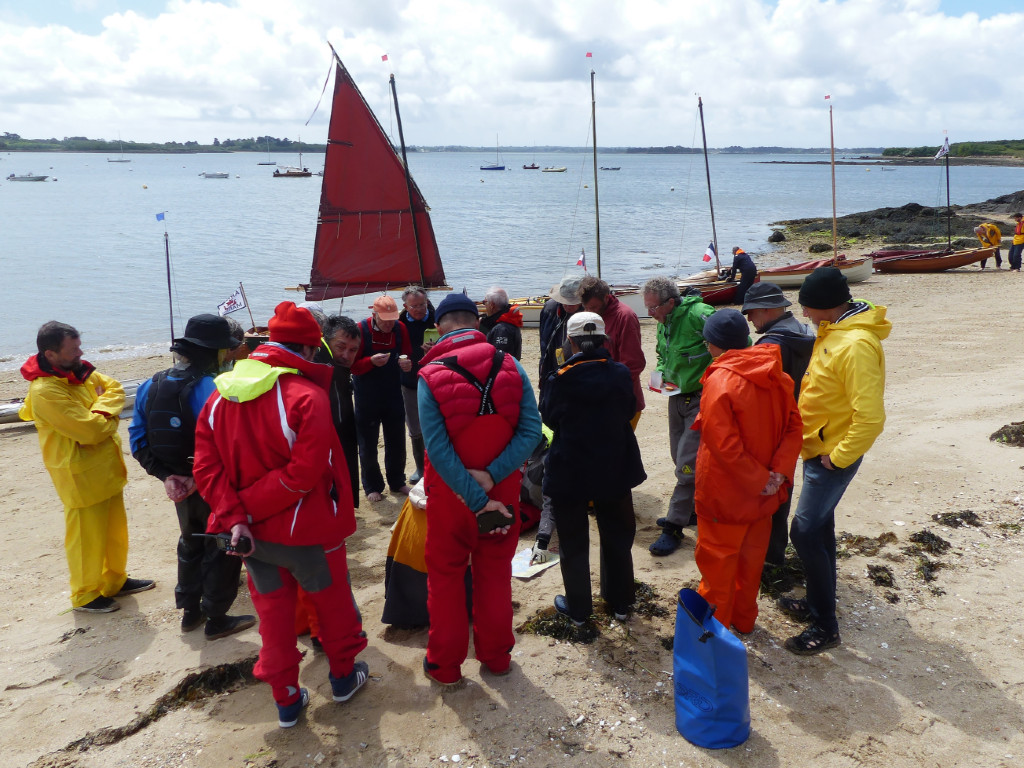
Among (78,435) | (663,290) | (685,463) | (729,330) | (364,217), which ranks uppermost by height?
(364,217)

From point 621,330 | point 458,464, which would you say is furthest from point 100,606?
point 621,330

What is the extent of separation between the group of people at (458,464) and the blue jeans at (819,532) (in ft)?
0.03

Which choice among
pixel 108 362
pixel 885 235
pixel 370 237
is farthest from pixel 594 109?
pixel 885 235

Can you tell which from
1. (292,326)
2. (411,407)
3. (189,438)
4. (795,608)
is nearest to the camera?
(292,326)

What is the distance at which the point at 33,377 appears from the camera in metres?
4.08

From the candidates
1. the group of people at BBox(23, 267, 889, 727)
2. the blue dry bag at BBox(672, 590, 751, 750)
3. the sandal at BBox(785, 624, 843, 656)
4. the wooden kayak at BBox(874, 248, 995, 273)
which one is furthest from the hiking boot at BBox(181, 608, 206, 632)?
the wooden kayak at BBox(874, 248, 995, 273)

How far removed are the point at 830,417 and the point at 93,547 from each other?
4292mm

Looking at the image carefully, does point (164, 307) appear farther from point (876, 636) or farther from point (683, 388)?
point (876, 636)

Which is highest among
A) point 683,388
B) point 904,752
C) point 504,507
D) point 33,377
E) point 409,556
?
point 33,377

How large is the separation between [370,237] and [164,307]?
37.9 ft

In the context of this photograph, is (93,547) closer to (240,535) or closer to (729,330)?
(240,535)

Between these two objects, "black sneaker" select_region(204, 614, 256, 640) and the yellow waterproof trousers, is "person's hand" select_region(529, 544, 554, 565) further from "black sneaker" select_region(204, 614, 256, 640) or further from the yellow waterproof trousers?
the yellow waterproof trousers

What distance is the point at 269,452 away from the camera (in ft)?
9.60

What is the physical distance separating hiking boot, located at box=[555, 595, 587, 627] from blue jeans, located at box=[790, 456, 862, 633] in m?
1.19
